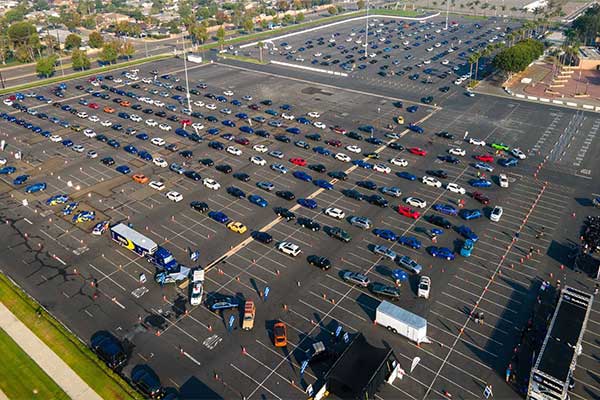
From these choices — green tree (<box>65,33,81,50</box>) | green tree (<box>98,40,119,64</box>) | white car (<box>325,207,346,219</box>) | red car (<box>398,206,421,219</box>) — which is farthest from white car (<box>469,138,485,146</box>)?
green tree (<box>65,33,81,50</box>)

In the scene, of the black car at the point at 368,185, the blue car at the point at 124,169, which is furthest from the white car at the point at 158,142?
the black car at the point at 368,185

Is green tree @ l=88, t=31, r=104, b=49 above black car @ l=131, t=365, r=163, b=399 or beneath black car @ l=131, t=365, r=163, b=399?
above

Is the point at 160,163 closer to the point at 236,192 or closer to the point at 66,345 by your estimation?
the point at 236,192

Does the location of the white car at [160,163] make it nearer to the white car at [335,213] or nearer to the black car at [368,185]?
the white car at [335,213]

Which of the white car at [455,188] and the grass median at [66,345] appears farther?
the white car at [455,188]

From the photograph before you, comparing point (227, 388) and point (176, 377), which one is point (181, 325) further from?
point (227, 388)

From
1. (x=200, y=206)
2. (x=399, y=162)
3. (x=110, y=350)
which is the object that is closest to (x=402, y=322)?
(x=110, y=350)

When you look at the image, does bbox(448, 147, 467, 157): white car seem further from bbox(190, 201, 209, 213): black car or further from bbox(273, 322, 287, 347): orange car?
bbox(273, 322, 287, 347): orange car
